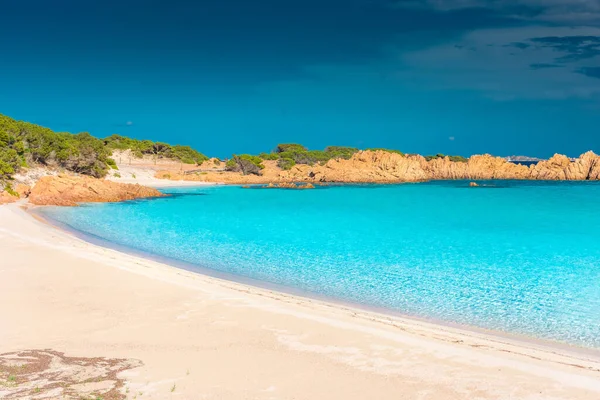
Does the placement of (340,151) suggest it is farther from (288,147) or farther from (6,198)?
(6,198)

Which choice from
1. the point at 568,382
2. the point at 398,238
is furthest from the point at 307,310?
the point at 398,238

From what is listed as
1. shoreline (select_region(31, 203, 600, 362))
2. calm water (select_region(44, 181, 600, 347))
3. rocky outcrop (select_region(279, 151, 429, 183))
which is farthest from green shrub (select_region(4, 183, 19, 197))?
rocky outcrop (select_region(279, 151, 429, 183))

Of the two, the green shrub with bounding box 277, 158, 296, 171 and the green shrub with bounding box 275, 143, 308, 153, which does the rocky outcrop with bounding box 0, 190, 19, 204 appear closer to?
the green shrub with bounding box 277, 158, 296, 171

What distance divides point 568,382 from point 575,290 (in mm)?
7144

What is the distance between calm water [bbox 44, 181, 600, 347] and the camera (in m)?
10.9

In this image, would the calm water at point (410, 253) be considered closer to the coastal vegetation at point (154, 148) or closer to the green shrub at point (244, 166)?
the green shrub at point (244, 166)

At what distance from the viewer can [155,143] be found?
9569 centimetres

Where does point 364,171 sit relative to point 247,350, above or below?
above

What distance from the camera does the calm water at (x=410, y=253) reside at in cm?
1095

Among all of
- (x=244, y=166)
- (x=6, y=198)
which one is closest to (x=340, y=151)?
(x=244, y=166)

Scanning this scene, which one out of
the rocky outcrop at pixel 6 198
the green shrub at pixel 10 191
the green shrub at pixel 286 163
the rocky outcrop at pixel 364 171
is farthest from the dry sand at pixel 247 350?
the green shrub at pixel 286 163

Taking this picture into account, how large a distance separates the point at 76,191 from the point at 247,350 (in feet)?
119

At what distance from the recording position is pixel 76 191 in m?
39.2

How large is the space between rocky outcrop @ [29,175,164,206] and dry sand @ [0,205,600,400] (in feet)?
88.0
